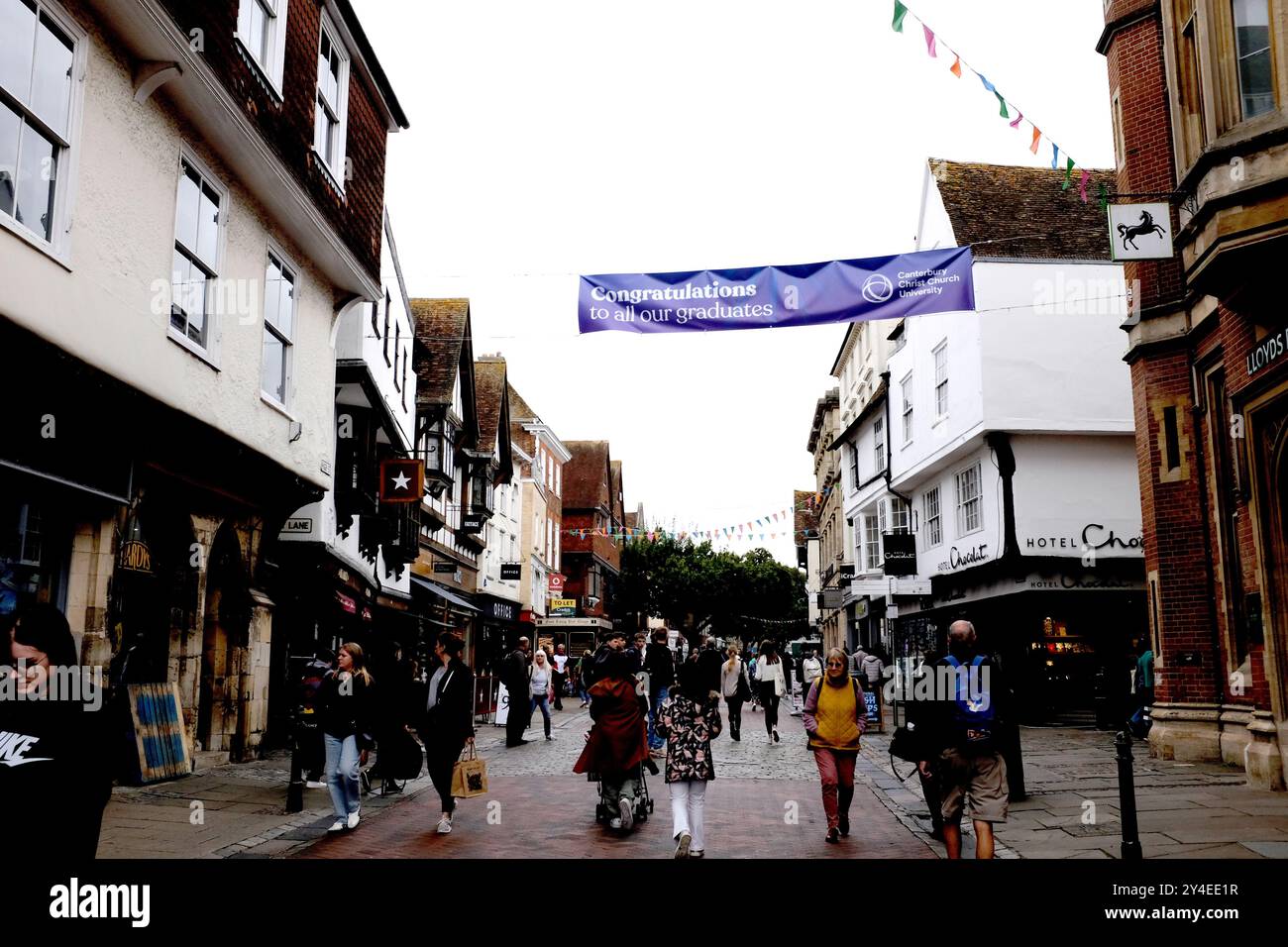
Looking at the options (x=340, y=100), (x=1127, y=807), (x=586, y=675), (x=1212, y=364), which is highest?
(x=340, y=100)

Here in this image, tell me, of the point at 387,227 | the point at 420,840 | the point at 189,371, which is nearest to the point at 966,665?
the point at 420,840

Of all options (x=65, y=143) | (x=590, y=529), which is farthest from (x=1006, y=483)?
(x=590, y=529)

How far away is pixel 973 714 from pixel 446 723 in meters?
5.23

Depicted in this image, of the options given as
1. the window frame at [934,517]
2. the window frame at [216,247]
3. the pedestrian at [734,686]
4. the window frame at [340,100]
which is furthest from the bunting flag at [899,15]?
the window frame at [934,517]

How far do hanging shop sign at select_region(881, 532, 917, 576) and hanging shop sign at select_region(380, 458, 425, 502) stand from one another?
13803 mm

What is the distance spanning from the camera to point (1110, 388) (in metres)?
22.6

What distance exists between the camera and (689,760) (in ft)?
28.4

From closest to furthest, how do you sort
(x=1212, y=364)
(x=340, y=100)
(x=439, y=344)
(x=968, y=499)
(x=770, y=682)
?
(x=1212, y=364)
(x=340, y=100)
(x=770, y=682)
(x=968, y=499)
(x=439, y=344)

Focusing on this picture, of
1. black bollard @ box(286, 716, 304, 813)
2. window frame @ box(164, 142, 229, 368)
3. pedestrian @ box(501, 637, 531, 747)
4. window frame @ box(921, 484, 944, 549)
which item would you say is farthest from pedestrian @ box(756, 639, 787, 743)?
window frame @ box(164, 142, 229, 368)

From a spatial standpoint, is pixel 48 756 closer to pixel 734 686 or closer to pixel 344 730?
pixel 344 730

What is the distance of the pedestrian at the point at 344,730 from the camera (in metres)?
9.71

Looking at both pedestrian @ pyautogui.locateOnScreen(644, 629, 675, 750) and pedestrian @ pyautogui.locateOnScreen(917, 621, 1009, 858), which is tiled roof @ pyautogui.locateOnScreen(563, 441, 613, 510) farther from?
pedestrian @ pyautogui.locateOnScreen(917, 621, 1009, 858)
